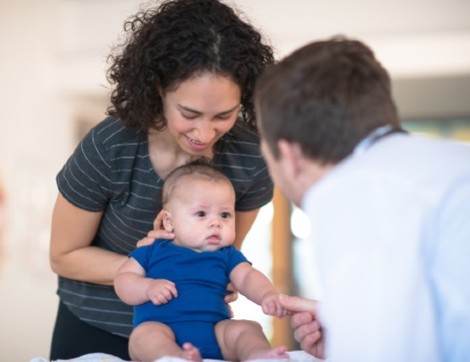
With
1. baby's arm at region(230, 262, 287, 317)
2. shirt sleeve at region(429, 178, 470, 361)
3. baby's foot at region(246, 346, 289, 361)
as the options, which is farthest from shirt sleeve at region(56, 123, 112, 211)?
shirt sleeve at region(429, 178, 470, 361)

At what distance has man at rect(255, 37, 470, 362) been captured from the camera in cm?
95

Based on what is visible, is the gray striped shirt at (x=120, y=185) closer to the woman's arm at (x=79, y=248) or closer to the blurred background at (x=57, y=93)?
the woman's arm at (x=79, y=248)

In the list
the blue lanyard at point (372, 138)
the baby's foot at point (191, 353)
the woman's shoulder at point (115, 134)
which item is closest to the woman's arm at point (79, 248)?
the woman's shoulder at point (115, 134)

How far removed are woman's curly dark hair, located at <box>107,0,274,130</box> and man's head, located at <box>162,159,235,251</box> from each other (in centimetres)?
15

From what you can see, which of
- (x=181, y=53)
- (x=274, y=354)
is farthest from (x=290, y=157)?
(x=181, y=53)

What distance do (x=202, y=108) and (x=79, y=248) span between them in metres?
0.51

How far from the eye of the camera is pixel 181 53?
1.61 meters

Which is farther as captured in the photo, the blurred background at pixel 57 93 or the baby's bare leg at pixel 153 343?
the blurred background at pixel 57 93

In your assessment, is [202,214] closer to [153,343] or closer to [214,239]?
[214,239]

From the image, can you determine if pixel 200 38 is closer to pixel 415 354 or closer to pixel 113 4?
pixel 415 354

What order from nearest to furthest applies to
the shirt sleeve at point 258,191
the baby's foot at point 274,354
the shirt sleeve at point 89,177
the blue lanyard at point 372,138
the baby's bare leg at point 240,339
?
the blue lanyard at point 372,138 < the baby's foot at point 274,354 < the baby's bare leg at point 240,339 < the shirt sleeve at point 89,177 < the shirt sleeve at point 258,191

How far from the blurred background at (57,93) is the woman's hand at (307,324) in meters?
3.25

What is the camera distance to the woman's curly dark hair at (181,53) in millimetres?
1607

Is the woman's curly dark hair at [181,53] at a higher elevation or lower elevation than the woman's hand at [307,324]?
higher
